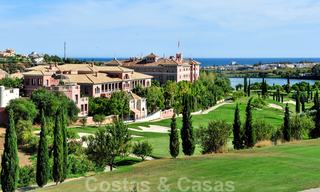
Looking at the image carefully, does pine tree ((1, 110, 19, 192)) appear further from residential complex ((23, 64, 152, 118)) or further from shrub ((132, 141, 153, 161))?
residential complex ((23, 64, 152, 118))

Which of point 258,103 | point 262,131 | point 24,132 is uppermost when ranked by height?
point 262,131

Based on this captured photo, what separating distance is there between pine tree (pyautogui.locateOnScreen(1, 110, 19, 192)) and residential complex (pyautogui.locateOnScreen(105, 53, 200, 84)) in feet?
278

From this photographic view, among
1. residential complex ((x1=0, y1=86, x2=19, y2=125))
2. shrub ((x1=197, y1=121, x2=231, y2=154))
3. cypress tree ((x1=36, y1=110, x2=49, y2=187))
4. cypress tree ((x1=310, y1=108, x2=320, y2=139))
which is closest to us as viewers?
cypress tree ((x1=36, y1=110, x2=49, y2=187))

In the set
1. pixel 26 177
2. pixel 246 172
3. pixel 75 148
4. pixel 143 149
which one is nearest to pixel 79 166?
pixel 26 177

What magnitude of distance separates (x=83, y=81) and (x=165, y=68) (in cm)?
3705

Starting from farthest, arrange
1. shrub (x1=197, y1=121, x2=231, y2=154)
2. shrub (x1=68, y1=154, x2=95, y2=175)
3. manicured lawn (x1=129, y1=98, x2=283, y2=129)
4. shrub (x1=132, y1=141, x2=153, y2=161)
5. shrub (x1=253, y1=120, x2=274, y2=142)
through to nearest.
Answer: manicured lawn (x1=129, y1=98, x2=283, y2=129) → shrub (x1=253, y1=120, x2=274, y2=142) → shrub (x1=132, y1=141, x2=153, y2=161) → shrub (x1=197, y1=121, x2=231, y2=154) → shrub (x1=68, y1=154, x2=95, y2=175)

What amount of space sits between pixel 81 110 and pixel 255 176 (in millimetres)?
51801

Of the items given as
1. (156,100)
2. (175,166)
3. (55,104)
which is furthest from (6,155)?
(156,100)

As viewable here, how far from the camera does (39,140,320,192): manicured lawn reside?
24444 mm

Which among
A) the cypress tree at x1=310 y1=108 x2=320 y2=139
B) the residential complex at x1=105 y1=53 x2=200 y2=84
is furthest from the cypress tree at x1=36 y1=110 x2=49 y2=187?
the residential complex at x1=105 y1=53 x2=200 y2=84

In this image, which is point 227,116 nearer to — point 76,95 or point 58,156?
point 76,95

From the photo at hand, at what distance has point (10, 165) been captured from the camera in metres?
32.9

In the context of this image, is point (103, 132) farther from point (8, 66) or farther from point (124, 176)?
point (8, 66)

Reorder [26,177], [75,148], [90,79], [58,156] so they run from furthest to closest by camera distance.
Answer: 1. [90,79]
2. [75,148]
3. [26,177]
4. [58,156]
